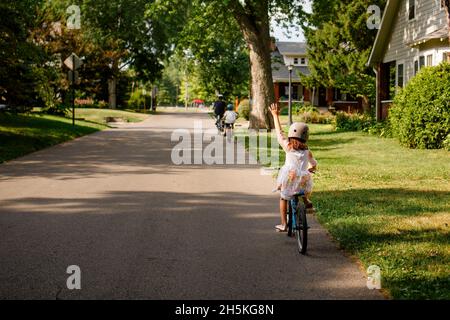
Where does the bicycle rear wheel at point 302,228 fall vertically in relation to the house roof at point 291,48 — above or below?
below

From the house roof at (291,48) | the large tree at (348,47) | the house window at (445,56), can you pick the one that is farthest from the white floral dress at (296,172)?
the house roof at (291,48)

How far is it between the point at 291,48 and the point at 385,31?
39874 mm

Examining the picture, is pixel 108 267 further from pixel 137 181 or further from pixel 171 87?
pixel 171 87

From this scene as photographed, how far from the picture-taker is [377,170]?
515 inches

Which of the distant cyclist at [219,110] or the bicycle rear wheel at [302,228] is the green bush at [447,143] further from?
the bicycle rear wheel at [302,228]

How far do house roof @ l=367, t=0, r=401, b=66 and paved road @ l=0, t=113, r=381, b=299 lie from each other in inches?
753

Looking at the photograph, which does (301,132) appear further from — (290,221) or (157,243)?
(157,243)

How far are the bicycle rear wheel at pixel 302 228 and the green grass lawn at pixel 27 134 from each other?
1071 centimetres

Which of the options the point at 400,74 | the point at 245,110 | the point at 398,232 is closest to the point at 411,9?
the point at 400,74

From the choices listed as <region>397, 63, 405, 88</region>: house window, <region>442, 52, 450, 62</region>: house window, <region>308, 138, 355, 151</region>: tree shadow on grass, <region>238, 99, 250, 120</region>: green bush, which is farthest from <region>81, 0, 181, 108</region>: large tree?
<region>442, 52, 450, 62</region>: house window

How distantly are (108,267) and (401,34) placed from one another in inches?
994

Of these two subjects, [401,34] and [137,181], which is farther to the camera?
[401,34]

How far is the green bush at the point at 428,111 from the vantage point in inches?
670
